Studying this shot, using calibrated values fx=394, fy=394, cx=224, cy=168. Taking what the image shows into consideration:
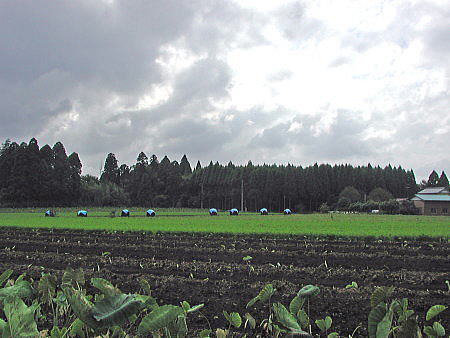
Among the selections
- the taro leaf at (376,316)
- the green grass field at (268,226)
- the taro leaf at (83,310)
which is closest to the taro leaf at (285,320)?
the taro leaf at (376,316)

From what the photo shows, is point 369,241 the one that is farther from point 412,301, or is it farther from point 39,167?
point 39,167

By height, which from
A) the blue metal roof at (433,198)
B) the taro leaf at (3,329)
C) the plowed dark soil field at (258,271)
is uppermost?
the blue metal roof at (433,198)

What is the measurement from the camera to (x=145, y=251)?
36.7 ft

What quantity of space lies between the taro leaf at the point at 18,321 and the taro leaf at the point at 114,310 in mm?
431

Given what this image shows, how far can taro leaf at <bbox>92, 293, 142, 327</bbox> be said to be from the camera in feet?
5.65

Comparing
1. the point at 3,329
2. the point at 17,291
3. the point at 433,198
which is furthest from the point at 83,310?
the point at 433,198

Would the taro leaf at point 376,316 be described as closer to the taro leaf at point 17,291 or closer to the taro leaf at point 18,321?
the taro leaf at point 18,321

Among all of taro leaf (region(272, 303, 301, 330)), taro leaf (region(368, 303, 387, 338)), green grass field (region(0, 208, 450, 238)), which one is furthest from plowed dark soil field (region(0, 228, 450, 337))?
green grass field (region(0, 208, 450, 238))

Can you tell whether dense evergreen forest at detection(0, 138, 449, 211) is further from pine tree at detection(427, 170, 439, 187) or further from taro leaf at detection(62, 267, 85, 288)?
taro leaf at detection(62, 267, 85, 288)

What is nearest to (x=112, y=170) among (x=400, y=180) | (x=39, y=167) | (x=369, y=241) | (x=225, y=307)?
(x=39, y=167)

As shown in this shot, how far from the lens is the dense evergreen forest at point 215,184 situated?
220ft

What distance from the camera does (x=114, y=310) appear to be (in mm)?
1758

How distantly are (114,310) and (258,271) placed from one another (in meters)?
6.10

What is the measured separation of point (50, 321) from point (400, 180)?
10923cm
